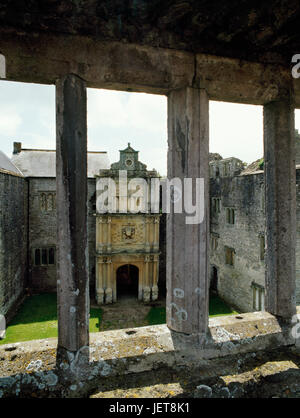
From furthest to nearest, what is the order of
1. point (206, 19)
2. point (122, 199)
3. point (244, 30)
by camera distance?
point (122, 199), point (244, 30), point (206, 19)

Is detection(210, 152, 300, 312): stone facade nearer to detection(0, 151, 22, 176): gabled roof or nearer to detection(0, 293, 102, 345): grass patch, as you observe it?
detection(0, 293, 102, 345): grass patch

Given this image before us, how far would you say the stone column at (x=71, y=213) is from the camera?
2.05 m

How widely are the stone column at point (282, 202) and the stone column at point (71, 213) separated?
1865 millimetres

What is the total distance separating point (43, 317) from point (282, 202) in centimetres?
1213

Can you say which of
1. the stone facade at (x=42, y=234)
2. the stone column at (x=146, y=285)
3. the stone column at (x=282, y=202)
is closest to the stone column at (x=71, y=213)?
the stone column at (x=282, y=202)

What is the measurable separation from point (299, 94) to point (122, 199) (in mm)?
12228

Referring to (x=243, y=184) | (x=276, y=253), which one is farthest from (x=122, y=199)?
(x=276, y=253)

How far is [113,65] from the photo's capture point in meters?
2.12

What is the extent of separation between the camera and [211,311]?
490 inches

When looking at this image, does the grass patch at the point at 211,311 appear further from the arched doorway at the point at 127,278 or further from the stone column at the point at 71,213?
the stone column at the point at 71,213

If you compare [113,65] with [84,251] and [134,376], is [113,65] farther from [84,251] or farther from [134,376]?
[134,376]

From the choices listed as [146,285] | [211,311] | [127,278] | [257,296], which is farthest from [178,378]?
[127,278]

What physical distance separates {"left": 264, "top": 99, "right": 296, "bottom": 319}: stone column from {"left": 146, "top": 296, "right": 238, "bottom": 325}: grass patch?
976 centimetres
